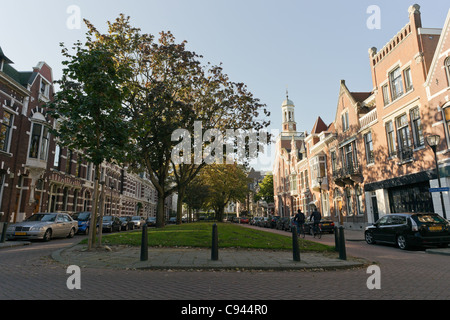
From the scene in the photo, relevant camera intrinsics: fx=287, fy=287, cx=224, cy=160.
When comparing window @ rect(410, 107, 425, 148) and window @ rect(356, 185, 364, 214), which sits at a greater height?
window @ rect(410, 107, 425, 148)

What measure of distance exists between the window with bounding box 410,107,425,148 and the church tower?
47264 millimetres

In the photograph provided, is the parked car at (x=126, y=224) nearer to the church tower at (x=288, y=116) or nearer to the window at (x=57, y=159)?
the window at (x=57, y=159)

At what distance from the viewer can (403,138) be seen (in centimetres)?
2088

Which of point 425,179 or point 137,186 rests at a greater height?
point 137,186

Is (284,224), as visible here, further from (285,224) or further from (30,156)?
(30,156)

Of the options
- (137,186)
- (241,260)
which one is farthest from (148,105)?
(137,186)

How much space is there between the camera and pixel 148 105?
19141 mm

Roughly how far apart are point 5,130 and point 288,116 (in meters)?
57.8

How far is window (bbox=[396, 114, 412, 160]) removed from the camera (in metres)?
20.0

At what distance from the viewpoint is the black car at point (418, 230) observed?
1234 cm

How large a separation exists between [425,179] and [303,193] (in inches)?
1008

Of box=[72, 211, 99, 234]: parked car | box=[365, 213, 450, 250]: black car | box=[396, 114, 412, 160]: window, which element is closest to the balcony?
box=[396, 114, 412, 160]: window

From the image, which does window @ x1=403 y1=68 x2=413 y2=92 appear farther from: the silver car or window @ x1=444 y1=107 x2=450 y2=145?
the silver car

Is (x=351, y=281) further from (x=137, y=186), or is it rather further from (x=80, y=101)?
(x=137, y=186)
